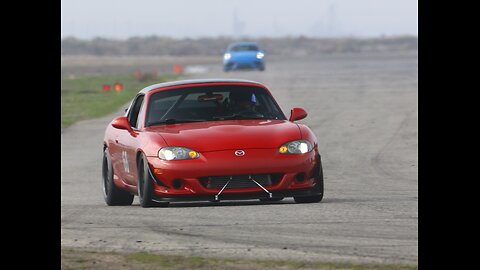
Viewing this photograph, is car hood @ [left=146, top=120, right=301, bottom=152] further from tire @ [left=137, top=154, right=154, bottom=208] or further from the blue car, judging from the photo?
the blue car

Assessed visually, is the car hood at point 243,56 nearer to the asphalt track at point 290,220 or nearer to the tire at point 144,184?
the asphalt track at point 290,220

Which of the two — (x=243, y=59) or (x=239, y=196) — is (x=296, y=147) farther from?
(x=243, y=59)

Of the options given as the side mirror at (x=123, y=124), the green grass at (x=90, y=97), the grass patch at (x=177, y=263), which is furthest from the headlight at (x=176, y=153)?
the green grass at (x=90, y=97)

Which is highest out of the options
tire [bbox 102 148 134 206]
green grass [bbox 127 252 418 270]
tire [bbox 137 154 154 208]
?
green grass [bbox 127 252 418 270]

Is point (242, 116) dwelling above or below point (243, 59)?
above

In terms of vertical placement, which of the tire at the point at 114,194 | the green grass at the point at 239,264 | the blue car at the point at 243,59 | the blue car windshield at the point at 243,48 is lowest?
the blue car at the point at 243,59

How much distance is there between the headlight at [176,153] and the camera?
12758 mm

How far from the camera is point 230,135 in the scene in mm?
12938

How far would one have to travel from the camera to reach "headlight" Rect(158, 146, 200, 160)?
12758 millimetres

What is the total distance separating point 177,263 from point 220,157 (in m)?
3.75

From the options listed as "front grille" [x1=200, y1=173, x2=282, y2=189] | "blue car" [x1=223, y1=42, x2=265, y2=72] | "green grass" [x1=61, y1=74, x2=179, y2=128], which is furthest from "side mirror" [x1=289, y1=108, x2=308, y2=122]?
"blue car" [x1=223, y1=42, x2=265, y2=72]

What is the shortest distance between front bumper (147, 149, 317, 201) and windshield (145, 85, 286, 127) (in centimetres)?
117

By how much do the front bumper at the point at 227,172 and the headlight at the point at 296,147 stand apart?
0.16 ft

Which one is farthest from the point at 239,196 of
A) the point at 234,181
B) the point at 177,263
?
the point at 177,263
